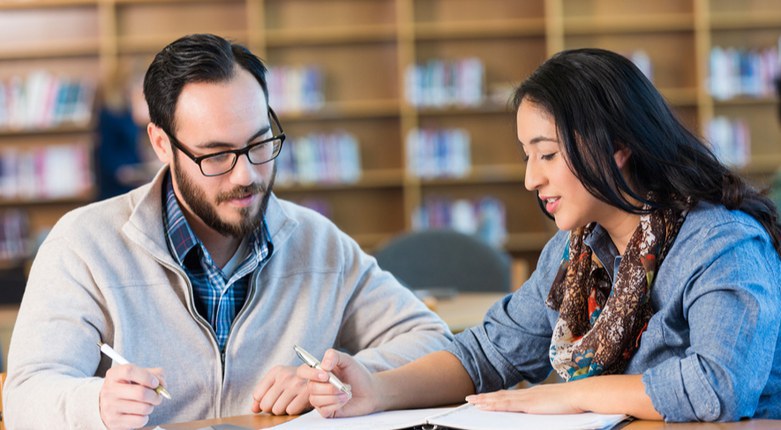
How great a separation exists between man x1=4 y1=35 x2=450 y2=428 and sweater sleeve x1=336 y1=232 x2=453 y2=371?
0.05 feet

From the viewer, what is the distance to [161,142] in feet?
6.20

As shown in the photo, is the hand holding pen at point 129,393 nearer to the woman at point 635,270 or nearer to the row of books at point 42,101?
the woman at point 635,270

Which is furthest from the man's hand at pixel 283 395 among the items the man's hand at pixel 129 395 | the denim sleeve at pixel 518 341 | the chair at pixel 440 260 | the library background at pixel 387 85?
the library background at pixel 387 85

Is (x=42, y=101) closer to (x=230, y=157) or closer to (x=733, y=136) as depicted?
(x=733, y=136)

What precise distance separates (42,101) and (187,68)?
473 cm

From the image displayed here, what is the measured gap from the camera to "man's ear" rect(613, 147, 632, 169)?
4.88 ft

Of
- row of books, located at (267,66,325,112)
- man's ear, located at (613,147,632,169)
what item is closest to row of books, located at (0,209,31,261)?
row of books, located at (267,66,325,112)

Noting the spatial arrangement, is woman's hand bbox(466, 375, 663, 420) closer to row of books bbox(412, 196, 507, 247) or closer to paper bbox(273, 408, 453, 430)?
paper bbox(273, 408, 453, 430)

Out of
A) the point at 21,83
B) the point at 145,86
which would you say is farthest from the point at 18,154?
the point at 145,86

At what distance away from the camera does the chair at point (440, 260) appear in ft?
11.8

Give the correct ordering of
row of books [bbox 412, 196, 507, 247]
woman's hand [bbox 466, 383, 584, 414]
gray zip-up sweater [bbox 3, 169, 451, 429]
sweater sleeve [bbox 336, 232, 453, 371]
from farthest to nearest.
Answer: row of books [bbox 412, 196, 507, 247], sweater sleeve [bbox 336, 232, 453, 371], gray zip-up sweater [bbox 3, 169, 451, 429], woman's hand [bbox 466, 383, 584, 414]

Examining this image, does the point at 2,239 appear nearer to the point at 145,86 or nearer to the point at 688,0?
the point at 688,0

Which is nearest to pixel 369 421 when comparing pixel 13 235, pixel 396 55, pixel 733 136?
pixel 396 55

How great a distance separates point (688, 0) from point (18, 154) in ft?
13.4
